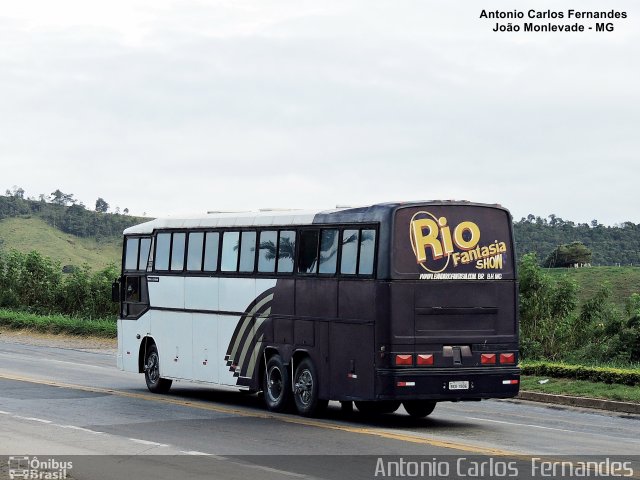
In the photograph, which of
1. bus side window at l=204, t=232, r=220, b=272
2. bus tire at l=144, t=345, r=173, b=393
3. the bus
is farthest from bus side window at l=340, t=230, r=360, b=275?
bus tire at l=144, t=345, r=173, b=393

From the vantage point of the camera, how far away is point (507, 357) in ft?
63.6

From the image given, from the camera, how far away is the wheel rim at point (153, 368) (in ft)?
83.7

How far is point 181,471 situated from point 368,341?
5747 millimetres

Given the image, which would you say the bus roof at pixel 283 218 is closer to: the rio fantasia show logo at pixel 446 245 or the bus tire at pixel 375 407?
the rio fantasia show logo at pixel 446 245

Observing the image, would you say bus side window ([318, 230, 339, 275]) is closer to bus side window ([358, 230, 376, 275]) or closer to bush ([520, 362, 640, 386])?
bus side window ([358, 230, 376, 275])

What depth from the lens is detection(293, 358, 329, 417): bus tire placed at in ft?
65.4

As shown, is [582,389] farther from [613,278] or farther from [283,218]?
[613,278]

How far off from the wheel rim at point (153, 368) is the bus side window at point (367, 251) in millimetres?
7844

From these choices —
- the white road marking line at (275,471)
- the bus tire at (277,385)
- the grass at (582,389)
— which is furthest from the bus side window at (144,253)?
the white road marking line at (275,471)

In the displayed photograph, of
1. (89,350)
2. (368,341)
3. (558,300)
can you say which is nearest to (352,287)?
Result: (368,341)

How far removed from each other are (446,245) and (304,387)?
3.46 metres

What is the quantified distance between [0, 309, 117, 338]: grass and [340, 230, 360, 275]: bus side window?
28770mm

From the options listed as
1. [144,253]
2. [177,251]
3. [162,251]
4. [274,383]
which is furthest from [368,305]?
[144,253]

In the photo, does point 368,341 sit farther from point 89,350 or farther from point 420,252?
point 89,350
